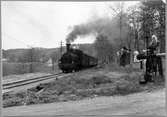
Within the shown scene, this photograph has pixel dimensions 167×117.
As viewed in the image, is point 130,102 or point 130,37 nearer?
point 130,102

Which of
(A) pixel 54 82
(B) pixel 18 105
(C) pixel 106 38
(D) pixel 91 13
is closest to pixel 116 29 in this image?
(C) pixel 106 38

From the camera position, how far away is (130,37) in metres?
2.84

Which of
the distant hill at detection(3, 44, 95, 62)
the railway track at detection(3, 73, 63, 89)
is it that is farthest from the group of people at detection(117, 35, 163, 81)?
the railway track at detection(3, 73, 63, 89)

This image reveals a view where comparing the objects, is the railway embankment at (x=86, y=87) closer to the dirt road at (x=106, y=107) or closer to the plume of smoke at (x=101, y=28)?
the dirt road at (x=106, y=107)

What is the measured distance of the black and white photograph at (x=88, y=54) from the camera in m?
2.61

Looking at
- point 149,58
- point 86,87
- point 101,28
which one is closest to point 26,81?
point 86,87

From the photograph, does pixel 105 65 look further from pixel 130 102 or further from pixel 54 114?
pixel 54 114

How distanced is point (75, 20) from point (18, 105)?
1162mm

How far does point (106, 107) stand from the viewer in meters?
2.60

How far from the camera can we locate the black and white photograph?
2605mm

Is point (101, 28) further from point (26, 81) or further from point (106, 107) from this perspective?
point (26, 81)

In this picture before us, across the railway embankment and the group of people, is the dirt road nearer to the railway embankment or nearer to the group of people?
the railway embankment

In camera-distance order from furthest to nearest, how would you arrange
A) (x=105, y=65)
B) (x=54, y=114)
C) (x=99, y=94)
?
(x=105, y=65) < (x=99, y=94) < (x=54, y=114)

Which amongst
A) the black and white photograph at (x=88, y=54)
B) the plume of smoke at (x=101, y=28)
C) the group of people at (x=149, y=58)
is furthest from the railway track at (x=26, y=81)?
the group of people at (x=149, y=58)
